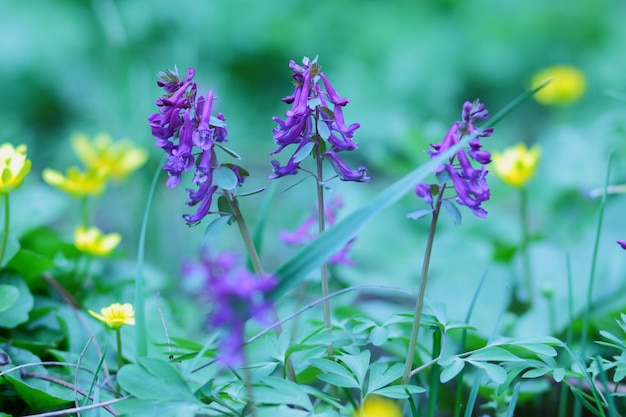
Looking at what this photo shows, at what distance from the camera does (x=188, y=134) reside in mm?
799

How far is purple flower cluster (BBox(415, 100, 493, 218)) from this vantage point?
2.53ft

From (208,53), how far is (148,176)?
1511 millimetres

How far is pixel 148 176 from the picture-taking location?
203cm

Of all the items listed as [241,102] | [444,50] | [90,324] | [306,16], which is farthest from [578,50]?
[90,324]

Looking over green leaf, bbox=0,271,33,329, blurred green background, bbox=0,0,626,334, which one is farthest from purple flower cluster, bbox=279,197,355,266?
blurred green background, bbox=0,0,626,334

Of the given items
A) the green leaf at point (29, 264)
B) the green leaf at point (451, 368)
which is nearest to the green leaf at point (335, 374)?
the green leaf at point (451, 368)

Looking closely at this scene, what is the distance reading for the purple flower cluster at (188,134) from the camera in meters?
0.79

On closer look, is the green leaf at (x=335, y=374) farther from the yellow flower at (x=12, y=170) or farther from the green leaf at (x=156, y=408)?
the yellow flower at (x=12, y=170)

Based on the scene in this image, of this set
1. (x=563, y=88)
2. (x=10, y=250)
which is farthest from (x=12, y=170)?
(x=563, y=88)

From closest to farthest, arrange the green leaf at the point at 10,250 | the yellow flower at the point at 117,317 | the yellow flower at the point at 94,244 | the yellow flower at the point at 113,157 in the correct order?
the yellow flower at the point at 117,317 < the green leaf at the point at 10,250 < the yellow flower at the point at 94,244 < the yellow flower at the point at 113,157

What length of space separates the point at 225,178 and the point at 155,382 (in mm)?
255

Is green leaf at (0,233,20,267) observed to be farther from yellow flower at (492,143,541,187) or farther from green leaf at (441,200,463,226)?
yellow flower at (492,143,541,187)

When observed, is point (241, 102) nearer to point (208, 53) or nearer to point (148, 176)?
point (208, 53)

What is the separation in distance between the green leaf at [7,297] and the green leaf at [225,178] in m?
0.39
